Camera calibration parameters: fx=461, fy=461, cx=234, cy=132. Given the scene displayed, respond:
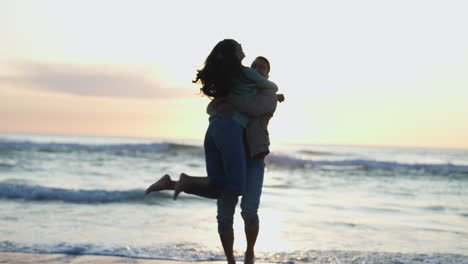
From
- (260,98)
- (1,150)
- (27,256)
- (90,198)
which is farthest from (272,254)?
(1,150)

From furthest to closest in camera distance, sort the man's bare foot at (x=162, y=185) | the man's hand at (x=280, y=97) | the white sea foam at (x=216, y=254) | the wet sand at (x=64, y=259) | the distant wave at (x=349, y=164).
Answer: the distant wave at (x=349, y=164) → the white sea foam at (x=216, y=254) → the wet sand at (x=64, y=259) → the man's hand at (x=280, y=97) → the man's bare foot at (x=162, y=185)

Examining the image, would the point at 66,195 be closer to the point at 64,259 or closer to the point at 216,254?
the point at 64,259

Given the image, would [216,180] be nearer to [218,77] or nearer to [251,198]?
[251,198]

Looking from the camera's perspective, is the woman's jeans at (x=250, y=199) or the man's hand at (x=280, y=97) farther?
the man's hand at (x=280, y=97)

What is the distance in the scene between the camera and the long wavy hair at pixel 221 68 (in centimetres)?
325

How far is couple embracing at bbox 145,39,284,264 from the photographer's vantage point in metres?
3.26

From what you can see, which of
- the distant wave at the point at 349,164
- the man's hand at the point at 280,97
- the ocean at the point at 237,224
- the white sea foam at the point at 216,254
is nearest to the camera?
the man's hand at the point at 280,97

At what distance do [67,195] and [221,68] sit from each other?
6613 millimetres

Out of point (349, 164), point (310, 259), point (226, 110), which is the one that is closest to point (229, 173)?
point (226, 110)

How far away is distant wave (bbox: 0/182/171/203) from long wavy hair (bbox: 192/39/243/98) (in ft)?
19.3

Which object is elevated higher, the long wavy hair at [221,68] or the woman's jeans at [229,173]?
the long wavy hair at [221,68]

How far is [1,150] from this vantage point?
65.5 feet

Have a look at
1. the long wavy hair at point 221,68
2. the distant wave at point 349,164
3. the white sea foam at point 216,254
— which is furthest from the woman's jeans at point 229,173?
the distant wave at point 349,164

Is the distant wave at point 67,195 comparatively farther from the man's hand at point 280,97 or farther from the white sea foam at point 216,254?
the man's hand at point 280,97
